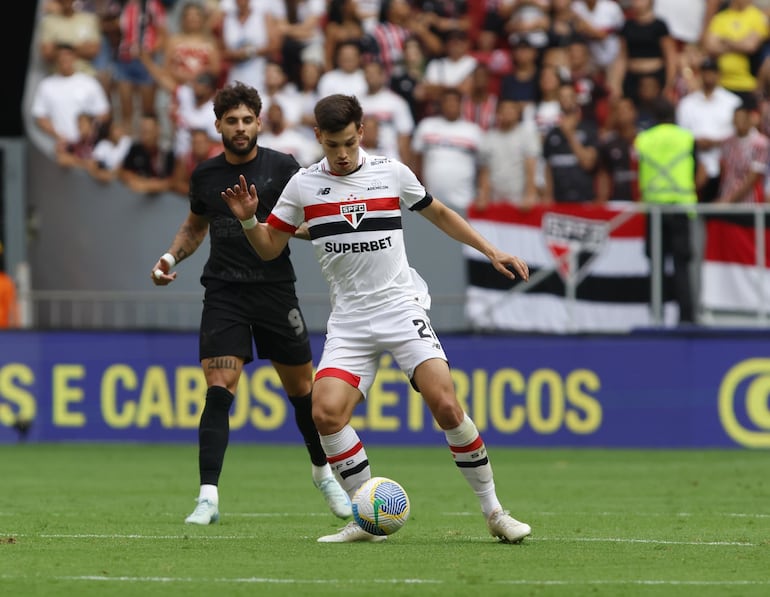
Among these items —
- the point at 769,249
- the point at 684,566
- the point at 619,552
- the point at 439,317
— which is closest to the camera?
the point at 684,566

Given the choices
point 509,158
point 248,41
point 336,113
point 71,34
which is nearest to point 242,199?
point 336,113

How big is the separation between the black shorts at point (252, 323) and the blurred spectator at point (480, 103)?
9.49 m

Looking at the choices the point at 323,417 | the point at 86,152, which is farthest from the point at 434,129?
the point at 323,417

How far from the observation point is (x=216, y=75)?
2053 cm

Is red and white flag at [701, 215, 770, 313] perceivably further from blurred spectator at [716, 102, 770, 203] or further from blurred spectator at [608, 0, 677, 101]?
blurred spectator at [608, 0, 677, 101]

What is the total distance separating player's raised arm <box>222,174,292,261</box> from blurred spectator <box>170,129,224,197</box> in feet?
32.1

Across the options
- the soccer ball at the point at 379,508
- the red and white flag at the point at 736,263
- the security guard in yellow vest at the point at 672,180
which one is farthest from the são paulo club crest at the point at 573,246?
the soccer ball at the point at 379,508

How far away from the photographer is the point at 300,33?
2080 centimetres

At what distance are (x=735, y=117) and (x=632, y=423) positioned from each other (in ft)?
11.9

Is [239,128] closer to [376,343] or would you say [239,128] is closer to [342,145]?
[342,145]

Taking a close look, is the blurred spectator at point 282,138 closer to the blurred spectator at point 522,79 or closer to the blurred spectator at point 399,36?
the blurred spectator at point 399,36

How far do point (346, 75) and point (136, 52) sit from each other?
3055 mm

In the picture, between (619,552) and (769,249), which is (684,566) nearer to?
(619,552)

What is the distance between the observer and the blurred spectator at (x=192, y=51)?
2062 cm
